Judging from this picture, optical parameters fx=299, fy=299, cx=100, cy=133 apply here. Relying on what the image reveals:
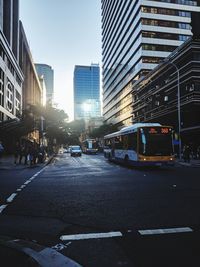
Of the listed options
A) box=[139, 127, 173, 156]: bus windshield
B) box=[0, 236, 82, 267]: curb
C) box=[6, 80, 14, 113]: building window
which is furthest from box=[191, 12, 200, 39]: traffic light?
box=[0, 236, 82, 267]: curb

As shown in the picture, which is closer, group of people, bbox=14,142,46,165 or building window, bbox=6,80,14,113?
group of people, bbox=14,142,46,165

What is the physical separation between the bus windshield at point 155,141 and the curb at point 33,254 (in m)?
16.1

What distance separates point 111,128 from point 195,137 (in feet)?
163

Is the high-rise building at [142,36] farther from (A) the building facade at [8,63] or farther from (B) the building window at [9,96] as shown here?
(B) the building window at [9,96]

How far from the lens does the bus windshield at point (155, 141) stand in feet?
66.1

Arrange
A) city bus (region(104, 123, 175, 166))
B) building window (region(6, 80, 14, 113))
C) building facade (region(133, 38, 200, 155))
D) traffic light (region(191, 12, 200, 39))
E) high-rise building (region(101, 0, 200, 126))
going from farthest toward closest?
high-rise building (region(101, 0, 200, 126)) → building window (region(6, 80, 14, 113)) → traffic light (region(191, 12, 200, 39)) → building facade (region(133, 38, 200, 155)) → city bus (region(104, 123, 175, 166))

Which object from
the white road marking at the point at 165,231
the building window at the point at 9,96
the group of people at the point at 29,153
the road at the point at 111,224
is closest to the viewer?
the road at the point at 111,224

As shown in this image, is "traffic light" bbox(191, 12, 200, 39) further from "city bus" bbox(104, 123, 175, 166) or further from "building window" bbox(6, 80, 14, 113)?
"building window" bbox(6, 80, 14, 113)

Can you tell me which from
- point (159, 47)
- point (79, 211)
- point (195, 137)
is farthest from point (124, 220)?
Result: point (159, 47)

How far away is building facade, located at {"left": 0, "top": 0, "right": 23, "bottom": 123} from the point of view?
4769 centimetres

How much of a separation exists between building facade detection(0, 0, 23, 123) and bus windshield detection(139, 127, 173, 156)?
31.5 metres

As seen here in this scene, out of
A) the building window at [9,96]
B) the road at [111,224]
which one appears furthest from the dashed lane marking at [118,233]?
the building window at [9,96]

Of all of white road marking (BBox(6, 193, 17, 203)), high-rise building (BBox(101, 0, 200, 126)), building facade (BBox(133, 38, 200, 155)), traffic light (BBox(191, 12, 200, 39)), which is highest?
high-rise building (BBox(101, 0, 200, 126))

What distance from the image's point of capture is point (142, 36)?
7056 cm
